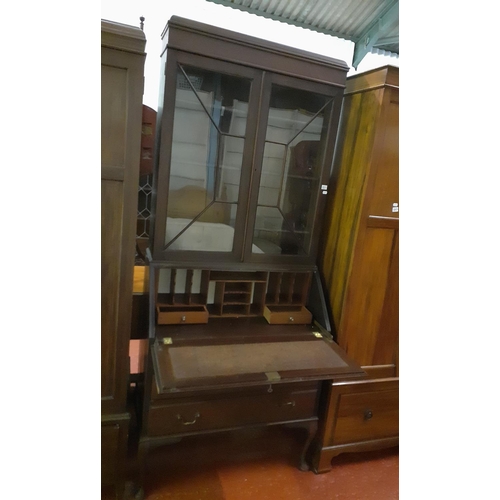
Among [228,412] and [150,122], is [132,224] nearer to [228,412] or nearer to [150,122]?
[150,122]

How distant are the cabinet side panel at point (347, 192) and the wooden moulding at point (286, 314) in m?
0.12

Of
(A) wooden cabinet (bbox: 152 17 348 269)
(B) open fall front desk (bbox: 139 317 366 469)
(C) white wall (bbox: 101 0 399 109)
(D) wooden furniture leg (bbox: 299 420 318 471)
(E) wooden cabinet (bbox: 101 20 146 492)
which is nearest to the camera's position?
(E) wooden cabinet (bbox: 101 20 146 492)

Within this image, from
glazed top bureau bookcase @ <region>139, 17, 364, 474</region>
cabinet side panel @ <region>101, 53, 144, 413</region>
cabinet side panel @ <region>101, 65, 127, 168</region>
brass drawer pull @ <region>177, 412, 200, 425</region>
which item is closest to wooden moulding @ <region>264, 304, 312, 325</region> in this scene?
glazed top bureau bookcase @ <region>139, 17, 364, 474</region>

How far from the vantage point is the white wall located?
5.52ft

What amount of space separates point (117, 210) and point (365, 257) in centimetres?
95

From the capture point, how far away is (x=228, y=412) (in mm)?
1352

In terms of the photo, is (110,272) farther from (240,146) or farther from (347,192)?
(347,192)

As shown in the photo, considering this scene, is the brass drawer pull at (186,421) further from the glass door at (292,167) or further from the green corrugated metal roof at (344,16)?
the green corrugated metal roof at (344,16)

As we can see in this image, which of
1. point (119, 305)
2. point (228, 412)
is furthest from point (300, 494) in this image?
point (119, 305)

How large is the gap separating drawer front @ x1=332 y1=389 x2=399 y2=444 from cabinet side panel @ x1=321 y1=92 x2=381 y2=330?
1.12 feet

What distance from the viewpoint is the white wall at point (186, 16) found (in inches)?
66.2

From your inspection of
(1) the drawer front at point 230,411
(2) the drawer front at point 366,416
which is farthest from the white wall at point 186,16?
(2) the drawer front at point 366,416

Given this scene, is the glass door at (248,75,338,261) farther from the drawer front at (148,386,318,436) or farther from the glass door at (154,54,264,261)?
the drawer front at (148,386,318,436)
